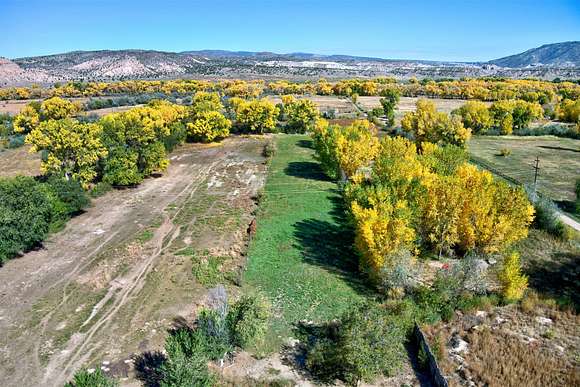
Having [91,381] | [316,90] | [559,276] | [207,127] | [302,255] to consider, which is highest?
[316,90]

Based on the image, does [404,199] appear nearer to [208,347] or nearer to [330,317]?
[330,317]

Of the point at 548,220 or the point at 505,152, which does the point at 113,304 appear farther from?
the point at 505,152

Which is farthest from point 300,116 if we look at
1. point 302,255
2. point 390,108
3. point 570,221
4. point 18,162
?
point 302,255

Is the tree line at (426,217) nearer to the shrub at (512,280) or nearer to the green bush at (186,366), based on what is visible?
the shrub at (512,280)

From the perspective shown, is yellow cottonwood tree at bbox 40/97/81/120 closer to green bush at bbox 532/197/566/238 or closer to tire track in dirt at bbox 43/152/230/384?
tire track in dirt at bbox 43/152/230/384

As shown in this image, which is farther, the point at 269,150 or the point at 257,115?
the point at 257,115
